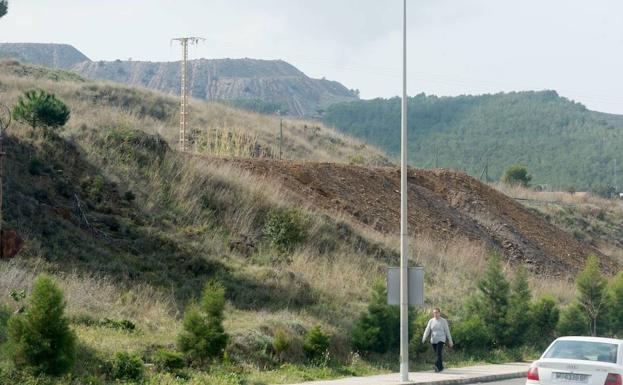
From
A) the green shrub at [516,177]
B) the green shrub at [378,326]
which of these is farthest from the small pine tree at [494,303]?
the green shrub at [516,177]

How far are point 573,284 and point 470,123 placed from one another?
333ft

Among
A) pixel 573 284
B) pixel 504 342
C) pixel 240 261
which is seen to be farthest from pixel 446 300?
pixel 573 284

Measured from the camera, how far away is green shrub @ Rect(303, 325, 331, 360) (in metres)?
24.6

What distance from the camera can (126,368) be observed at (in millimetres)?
19562

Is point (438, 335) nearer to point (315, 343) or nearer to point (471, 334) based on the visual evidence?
point (315, 343)

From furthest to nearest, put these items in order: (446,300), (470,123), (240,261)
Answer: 1. (470,123)
2. (446,300)
3. (240,261)

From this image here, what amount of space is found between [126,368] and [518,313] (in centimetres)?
1639

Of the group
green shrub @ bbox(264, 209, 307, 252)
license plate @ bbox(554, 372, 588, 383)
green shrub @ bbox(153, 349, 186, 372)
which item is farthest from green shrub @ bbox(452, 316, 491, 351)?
license plate @ bbox(554, 372, 588, 383)

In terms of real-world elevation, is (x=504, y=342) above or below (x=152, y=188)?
below

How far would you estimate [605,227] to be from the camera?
74.0 meters

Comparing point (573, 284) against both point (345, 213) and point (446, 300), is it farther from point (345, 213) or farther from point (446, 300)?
point (446, 300)

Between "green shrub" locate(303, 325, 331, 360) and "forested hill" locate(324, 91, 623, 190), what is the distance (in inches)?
3751

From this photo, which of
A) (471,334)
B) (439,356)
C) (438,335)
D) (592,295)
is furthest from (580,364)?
(592,295)

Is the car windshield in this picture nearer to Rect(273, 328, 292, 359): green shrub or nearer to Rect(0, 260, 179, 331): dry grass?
Rect(273, 328, 292, 359): green shrub
